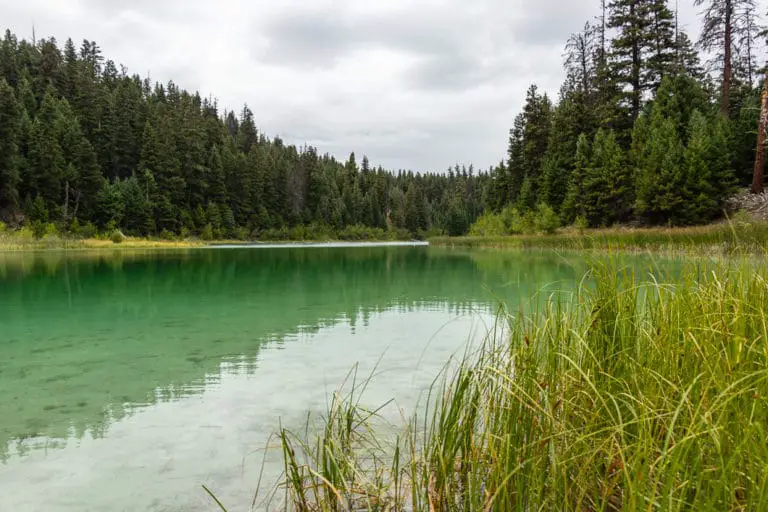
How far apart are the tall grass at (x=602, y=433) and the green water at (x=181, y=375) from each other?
24.5 inches

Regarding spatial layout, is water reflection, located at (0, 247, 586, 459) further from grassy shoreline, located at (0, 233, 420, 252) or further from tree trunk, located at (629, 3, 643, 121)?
tree trunk, located at (629, 3, 643, 121)

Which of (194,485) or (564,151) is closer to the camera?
(194,485)

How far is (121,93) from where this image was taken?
235 feet

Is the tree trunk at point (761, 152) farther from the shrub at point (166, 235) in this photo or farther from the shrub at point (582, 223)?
the shrub at point (166, 235)

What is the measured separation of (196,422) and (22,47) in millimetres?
98513

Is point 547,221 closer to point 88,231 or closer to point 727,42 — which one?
point 727,42

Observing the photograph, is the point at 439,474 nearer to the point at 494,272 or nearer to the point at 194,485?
the point at 194,485

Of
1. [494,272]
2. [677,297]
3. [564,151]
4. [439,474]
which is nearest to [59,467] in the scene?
[439,474]

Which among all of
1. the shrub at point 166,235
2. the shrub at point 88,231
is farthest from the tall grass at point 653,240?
the shrub at point 88,231

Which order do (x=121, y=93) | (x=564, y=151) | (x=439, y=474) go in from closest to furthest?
(x=439, y=474) < (x=564, y=151) < (x=121, y=93)

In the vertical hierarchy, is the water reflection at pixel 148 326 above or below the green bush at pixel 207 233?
below

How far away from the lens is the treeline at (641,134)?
98.0ft

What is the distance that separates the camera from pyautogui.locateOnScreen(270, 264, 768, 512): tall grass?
1.85 metres

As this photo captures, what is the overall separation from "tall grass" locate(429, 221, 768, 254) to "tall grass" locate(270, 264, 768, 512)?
810mm
